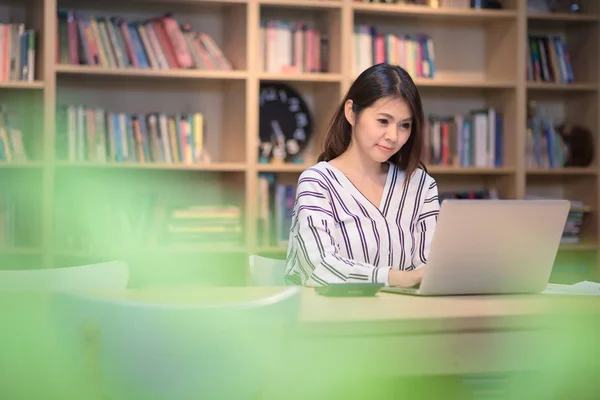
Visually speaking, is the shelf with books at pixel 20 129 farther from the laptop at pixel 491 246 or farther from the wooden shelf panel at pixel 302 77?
the laptop at pixel 491 246

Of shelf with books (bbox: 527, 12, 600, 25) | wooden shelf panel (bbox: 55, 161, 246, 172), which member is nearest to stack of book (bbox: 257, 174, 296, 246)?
wooden shelf panel (bbox: 55, 161, 246, 172)

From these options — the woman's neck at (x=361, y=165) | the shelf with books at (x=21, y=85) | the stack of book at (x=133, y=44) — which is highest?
the stack of book at (x=133, y=44)

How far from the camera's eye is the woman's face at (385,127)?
242cm

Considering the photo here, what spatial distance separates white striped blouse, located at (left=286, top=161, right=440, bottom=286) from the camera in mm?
2232

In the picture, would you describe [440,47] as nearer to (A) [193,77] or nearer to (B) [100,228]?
(A) [193,77]

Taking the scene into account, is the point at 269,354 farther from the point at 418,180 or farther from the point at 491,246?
the point at 418,180

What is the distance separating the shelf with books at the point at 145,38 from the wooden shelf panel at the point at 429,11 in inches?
23.2

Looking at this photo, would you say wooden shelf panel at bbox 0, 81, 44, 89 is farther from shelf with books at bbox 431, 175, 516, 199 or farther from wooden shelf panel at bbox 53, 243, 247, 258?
shelf with books at bbox 431, 175, 516, 199

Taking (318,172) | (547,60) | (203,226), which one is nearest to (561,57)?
(547,60)

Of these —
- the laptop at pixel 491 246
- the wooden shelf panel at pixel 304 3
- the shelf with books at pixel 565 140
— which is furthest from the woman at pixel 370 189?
the shelf with books at pixel 565 140

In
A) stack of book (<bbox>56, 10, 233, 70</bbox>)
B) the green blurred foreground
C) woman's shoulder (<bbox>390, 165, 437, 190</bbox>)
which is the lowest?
the green blurred foreground

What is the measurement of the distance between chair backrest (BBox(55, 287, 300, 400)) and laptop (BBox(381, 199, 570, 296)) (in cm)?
51

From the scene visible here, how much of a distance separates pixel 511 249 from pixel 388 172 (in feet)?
2.47

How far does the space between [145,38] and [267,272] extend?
6.35 ft
